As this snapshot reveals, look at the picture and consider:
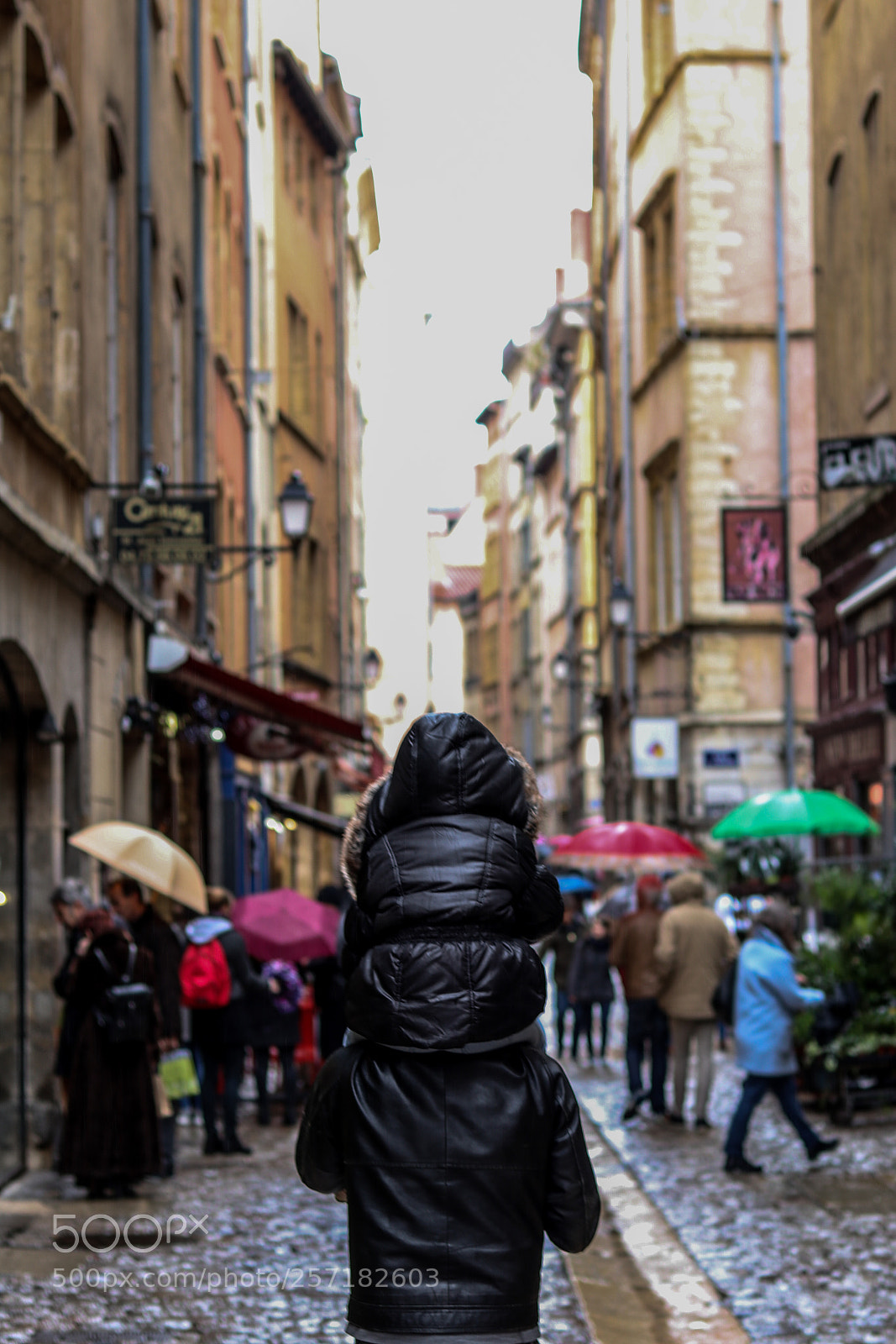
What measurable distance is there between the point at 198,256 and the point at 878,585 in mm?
8102

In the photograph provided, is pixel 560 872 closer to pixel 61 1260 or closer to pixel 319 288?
pixel 319 288

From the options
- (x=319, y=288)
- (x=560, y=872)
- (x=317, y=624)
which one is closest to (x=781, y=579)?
(x=560, y=872)

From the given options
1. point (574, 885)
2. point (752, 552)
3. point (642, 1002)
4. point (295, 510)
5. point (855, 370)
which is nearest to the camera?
point (642, 1002)

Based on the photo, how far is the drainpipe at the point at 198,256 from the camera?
69.5 ft

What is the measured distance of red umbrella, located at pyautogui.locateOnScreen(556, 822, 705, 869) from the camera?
18734mm

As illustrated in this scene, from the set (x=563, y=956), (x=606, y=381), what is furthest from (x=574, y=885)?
(x=606, y=381)

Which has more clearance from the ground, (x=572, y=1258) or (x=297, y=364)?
(x=297, y=364)

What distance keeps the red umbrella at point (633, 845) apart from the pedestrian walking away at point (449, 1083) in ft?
45.6

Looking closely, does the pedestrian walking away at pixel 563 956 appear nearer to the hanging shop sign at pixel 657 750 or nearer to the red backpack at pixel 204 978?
the red backpack at pixel 204 978

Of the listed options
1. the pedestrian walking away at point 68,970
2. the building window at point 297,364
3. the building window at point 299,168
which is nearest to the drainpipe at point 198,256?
the pedestrian walking away at point 68,970

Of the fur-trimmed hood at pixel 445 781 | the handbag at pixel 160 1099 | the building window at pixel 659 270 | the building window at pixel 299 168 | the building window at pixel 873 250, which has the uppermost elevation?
the building window at pixel 299 168

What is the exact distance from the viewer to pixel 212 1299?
817 cm

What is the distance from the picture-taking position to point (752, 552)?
27.1 metres

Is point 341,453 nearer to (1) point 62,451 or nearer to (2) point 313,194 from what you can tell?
(2) point 313,194
